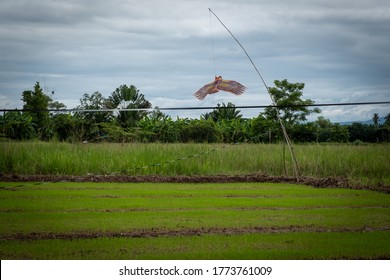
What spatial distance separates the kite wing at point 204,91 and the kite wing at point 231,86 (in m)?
0.14

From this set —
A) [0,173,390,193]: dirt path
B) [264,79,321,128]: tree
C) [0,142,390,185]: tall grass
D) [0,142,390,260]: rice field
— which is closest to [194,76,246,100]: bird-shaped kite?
[0,142,390,260]: rice field

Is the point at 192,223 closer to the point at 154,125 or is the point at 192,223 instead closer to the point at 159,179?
the point at 159,179

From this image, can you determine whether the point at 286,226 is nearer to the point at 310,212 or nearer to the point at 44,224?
the point at 310,212

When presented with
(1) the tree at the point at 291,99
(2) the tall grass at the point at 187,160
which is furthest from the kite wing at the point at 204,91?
(1) the tree at the point at 291,99

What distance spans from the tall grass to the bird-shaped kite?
334 centimetres

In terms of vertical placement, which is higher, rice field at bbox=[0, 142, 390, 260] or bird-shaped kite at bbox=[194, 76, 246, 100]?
bird-shaped kite at bbox=[194, 76, 246, 100]

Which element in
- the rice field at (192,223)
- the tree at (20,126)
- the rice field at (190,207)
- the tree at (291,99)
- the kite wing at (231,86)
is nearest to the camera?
the rice field at (192,223)

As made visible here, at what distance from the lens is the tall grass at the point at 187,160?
14.4 m

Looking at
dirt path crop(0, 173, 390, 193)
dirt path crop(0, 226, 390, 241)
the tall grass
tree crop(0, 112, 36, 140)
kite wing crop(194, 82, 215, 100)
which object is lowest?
dirt path crop(0, 226, 390, 241)

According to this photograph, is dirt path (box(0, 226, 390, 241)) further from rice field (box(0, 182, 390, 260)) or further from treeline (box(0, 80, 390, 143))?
treeline (box(0, 80, 390, 143))

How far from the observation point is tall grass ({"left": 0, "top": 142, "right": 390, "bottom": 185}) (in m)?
14.4

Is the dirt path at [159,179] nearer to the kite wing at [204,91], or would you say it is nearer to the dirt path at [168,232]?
the kite wing at [204,91]

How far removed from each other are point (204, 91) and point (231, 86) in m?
0.59

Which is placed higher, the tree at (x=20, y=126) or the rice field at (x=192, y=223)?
the tree at (x=20, y=126)
